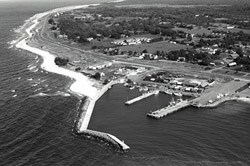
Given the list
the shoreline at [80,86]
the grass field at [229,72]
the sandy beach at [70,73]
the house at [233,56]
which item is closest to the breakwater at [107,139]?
the shoreline at [80,86]

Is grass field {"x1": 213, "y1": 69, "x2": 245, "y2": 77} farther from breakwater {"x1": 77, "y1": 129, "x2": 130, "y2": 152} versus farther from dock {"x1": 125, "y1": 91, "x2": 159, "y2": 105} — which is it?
breakwater {"x1": 77, "y1": 129, "x2": 130, "y2": 152}

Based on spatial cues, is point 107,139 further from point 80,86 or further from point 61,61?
point 61,61

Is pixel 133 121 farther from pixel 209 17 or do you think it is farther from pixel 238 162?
pixel 209 17

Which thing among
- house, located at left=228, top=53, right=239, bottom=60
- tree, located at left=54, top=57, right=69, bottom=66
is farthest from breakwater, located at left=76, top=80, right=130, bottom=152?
house, located at left=228, top=53, right=239, bottom=60

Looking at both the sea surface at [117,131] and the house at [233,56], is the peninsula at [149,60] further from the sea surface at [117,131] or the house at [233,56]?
the sea surface at [117,131]

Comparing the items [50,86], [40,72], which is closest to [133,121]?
[50,86]

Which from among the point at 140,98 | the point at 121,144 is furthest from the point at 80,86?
the point at 121,144
